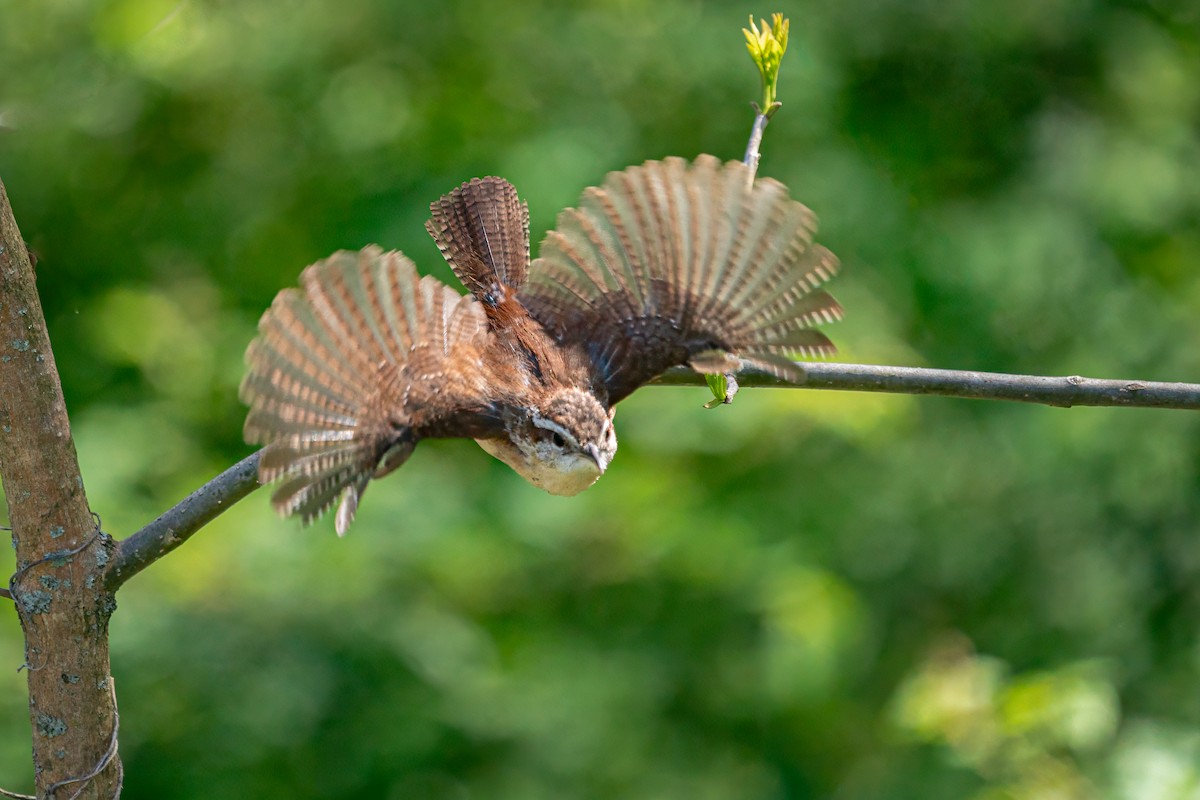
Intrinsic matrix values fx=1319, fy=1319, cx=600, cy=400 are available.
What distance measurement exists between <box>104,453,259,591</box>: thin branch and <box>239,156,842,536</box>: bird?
149mm

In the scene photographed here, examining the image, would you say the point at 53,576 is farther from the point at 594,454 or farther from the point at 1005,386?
the point at 1005,386

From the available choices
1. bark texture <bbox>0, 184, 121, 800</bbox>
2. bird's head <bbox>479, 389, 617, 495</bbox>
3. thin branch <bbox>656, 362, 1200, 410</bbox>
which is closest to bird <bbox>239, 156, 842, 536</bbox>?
bird's head <bbox>479, 389, 617, 495</bbox>

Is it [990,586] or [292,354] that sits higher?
[292,354]

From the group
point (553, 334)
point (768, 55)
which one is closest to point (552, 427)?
point (553, 334)

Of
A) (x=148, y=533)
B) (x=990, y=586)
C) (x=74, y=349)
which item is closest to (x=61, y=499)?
(x=148, y=533)

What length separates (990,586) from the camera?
5672 millimetres

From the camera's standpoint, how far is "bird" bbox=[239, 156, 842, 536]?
249 centimetres

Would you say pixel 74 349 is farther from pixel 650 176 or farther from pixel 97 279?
pixel 650 176

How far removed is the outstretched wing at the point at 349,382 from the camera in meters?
2.43

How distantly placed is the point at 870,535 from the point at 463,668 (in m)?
1.76

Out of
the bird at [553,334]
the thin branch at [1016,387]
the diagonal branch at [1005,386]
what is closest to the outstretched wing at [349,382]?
the bird at [553,334]

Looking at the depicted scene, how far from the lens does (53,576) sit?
2131mm

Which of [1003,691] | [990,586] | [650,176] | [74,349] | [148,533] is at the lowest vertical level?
[990,586]

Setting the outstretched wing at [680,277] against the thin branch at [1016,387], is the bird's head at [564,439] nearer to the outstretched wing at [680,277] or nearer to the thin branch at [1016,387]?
the outstretched wing at [680,277]
